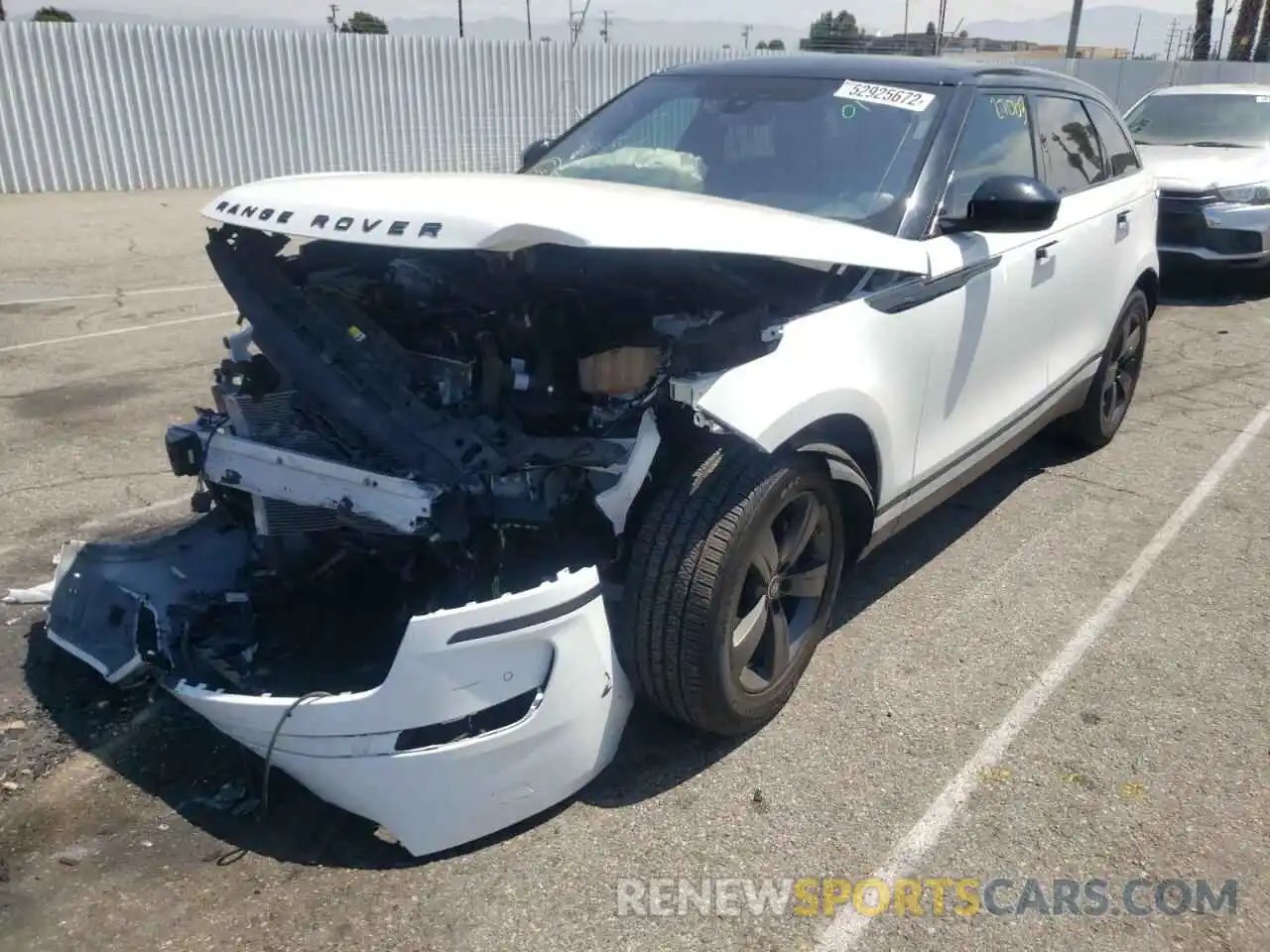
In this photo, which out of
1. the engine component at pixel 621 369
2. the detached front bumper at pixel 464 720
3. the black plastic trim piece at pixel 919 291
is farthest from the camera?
the black plastic trim piece at pixel 919 291

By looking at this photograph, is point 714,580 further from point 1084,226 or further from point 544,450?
point 1084,226

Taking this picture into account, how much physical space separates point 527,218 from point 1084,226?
3149 mm

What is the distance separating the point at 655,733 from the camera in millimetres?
3129

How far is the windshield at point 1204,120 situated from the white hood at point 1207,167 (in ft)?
1.18

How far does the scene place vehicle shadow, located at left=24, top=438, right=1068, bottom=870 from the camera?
8.71 ft

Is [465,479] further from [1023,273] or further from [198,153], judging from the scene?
[198,153]

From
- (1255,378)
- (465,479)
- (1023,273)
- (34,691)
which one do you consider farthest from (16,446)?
(1255,378)

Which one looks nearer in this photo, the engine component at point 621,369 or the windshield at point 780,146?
the engine component at point 621,369

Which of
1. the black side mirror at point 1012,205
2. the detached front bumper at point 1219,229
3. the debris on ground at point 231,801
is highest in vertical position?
the black side mirror at point 1012,205

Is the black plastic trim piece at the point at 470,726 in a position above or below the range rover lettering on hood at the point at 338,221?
below

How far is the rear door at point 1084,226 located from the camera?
4422 millimetres

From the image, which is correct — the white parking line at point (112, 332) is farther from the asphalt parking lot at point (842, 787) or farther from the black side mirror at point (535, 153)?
the black side mirror at point (535, 153)

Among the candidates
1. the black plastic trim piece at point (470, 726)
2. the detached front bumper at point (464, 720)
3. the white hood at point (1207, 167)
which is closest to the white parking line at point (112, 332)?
the detached front bumper at point (464, 720)

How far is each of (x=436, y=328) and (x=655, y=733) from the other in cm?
138
